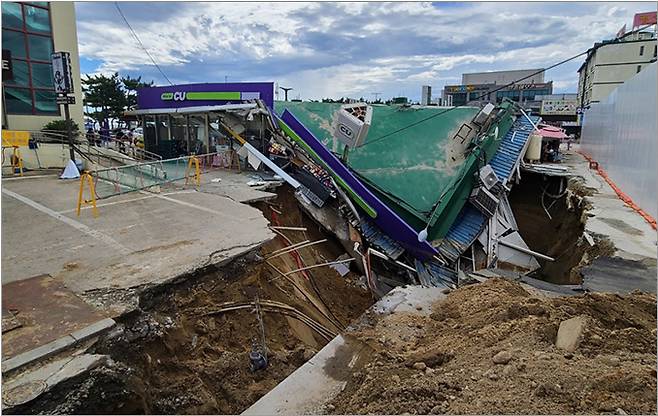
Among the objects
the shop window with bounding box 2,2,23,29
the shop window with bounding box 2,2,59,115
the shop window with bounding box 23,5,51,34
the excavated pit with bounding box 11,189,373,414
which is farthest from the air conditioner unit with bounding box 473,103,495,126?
the shop window with bounding box 2,2,23,29

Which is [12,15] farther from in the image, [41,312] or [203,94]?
[41,312]

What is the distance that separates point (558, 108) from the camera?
45688 mm

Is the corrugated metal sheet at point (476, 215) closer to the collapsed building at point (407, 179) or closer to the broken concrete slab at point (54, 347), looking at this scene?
the collapsed building at point (407, 179)

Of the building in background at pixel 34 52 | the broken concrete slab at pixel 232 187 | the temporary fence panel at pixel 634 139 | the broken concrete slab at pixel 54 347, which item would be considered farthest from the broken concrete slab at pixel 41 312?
the building in background at pixel 34 52

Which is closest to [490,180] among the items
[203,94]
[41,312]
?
[41,312]

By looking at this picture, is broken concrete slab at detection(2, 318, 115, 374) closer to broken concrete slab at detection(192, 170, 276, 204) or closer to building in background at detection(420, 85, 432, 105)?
broken concrete slab at detection(192, 170, 276, 204)

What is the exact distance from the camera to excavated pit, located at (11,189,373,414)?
3324mm

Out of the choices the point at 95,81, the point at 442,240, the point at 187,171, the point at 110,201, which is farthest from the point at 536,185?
the point at 95,81

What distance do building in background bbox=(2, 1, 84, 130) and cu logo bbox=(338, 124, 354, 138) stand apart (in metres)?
11.9

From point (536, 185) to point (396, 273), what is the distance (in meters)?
6.29

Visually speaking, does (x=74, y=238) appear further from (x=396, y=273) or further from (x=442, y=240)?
(x=442, y=240)

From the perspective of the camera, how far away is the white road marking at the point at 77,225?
230 inches

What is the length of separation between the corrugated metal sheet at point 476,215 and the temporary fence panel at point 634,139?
2.39 m

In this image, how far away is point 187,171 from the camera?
11023 millimetres
